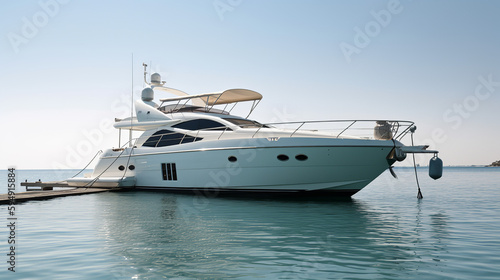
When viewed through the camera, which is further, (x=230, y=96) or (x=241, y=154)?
(x=230, y=96)

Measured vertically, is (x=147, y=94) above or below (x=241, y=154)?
above

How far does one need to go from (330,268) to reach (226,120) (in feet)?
34.7

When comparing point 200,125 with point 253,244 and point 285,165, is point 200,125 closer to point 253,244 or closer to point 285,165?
point 285,165

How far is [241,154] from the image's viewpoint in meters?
12.4

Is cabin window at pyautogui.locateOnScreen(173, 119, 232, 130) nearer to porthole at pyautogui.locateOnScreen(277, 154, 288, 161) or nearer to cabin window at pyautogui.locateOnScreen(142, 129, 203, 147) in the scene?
cabin window at pyautogui.locateOnScreen(142, 129, 203, 147)

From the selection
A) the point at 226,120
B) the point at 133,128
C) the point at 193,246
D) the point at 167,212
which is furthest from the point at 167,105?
the point at 193,246

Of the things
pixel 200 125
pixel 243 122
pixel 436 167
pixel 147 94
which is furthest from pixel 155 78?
pixel 436 167

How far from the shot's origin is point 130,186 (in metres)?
16.4

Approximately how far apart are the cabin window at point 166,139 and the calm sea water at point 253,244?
4.93 meters

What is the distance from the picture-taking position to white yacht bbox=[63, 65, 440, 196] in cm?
1145

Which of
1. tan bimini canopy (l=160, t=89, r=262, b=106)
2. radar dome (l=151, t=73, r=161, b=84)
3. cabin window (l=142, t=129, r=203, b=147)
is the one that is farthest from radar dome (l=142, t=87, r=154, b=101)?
cabin window (l=142, t=129, r=203, b=147)

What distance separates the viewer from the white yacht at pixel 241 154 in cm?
1145

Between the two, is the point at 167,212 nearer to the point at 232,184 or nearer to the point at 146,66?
Answer: the point at 232,184

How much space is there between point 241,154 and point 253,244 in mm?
6637
